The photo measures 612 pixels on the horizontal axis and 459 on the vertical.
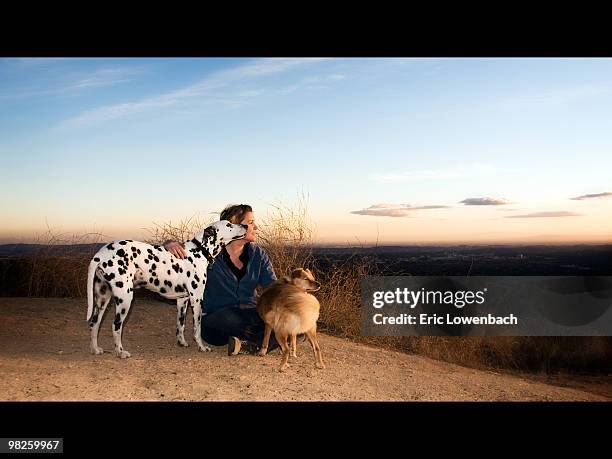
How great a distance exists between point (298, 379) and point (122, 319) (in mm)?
2066

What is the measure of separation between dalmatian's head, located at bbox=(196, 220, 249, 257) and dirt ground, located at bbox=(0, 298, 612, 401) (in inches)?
50.6

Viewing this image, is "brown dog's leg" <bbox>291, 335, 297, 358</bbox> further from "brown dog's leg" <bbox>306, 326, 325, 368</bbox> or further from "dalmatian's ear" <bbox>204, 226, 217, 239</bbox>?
"dalmatian's ear" <bbox>204, 226, 217, 239</bbox>

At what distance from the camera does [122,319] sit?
6477 millimetres

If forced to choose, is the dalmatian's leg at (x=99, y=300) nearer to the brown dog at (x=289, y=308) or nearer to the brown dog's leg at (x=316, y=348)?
the brown dog at (x=289, y=308)

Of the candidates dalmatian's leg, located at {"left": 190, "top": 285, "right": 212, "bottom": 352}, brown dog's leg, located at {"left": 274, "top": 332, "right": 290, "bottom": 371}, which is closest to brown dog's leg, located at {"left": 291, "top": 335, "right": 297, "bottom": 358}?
brown dog's leg, located at {"left": 274, "top": 332, "right": 290, "bottom": 371}

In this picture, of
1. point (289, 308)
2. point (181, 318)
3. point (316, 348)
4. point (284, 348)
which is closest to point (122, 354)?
point (181, 318)

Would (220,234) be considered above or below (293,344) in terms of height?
above

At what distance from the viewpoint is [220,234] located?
6.80 meters

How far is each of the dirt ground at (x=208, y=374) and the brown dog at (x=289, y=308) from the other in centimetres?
44

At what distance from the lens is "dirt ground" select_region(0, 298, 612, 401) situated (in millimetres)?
5629

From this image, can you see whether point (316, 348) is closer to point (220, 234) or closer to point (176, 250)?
point (220, 234)

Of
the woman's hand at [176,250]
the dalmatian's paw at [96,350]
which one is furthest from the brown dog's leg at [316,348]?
the dalmatian's paw at [96,350]

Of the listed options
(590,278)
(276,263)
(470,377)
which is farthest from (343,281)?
(590,278)

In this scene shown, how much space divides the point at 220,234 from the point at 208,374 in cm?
160
